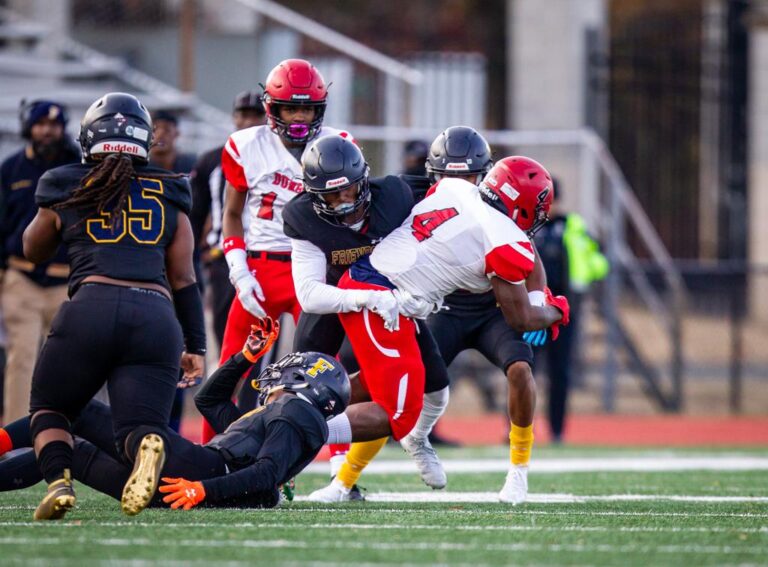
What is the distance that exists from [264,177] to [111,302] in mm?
1887

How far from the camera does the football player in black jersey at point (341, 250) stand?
20.9ft

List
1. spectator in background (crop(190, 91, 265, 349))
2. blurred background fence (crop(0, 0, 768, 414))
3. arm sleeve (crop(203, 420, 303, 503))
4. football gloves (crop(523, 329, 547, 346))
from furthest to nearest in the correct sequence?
blurred background fence (crop(0, 0, 768, 414)) → spectator in background (crop(190, 91, 265, 349)) → football gloves (crop(523, 329, 547, 346)) → arm sleeve (crop(203, 420, 303, 503))

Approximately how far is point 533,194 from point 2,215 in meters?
3.77

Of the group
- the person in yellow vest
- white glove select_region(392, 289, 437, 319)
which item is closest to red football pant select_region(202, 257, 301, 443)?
white glove select_region(392, 289, 437, 319)

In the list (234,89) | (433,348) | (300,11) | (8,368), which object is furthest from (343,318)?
(300,11)

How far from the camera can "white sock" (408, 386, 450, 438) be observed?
7086mm

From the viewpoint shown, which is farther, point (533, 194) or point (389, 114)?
point (389, 114)

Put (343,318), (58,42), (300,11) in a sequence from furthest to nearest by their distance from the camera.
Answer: (300,11), (58,42), (343,318)

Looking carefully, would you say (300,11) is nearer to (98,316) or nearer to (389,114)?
(389,114)

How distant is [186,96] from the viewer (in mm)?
14969

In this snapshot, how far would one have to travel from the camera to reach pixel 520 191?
650 cm

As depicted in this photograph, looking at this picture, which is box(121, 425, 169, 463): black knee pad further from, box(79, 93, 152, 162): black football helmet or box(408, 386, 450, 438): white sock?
box(408, 386, 450, 438): white sock

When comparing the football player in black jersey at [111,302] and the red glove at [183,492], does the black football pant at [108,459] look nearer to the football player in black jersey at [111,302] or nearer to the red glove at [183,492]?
the red glove at [183,492]

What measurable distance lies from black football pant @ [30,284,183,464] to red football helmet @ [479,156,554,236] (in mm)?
1658
